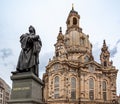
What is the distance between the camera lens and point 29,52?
10.6 m

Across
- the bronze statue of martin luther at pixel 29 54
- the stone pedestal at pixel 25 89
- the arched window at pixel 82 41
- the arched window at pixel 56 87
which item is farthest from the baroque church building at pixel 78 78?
the stone pedestal at pixel 25 89

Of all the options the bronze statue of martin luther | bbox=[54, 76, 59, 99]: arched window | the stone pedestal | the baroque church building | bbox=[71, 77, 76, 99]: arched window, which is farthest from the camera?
bbox=[71, 77, 76, 99]: arched window

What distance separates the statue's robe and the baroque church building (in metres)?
49.4

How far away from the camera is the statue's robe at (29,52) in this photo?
1023 centimetres

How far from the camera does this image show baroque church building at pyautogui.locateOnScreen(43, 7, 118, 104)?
61.0m

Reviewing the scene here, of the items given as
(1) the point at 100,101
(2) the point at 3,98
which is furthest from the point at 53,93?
(2) the point at 3,98

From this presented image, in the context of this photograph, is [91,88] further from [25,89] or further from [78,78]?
[25,89]

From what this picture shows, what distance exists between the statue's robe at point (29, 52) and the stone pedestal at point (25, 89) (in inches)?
16.8

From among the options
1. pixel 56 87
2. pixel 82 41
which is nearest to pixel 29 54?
pixel 56 87

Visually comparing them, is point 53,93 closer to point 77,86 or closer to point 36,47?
point 77,86

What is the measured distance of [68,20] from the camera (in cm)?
8162

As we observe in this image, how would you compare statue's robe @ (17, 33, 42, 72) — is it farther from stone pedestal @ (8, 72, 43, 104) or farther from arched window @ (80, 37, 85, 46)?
arched window @ (80, 37, 85, 46)

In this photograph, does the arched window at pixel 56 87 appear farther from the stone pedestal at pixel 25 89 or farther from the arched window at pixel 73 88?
the stone pedestal at pixel 25 89

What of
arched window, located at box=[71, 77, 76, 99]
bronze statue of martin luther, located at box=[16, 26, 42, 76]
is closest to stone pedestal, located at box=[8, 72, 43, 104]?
bronze statue of martin luther, located at box=[16, 26, 42, 76]
